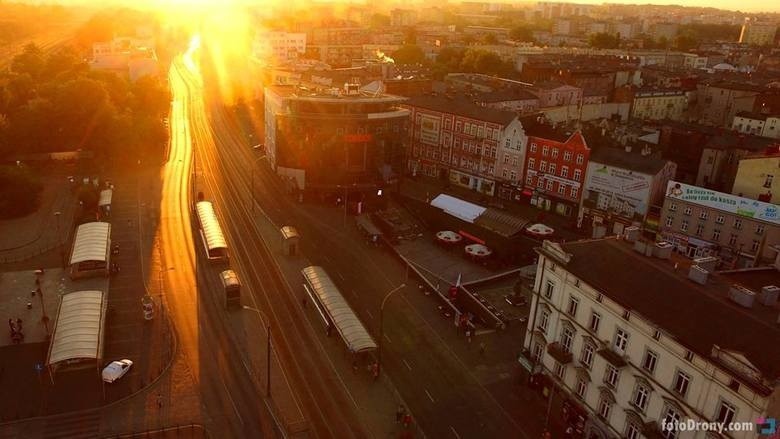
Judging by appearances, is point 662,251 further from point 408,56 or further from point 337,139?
point 408,56

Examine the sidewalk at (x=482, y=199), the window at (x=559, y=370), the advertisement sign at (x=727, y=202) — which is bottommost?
the sidewalk at (x=482, y=199)

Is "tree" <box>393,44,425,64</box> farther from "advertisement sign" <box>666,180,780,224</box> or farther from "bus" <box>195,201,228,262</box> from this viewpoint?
"advertisement sign" <box>666,180,780,224</box>

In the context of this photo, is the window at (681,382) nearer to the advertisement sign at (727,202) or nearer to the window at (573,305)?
the window at (573,305)

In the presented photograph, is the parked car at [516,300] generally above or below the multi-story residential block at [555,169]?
below

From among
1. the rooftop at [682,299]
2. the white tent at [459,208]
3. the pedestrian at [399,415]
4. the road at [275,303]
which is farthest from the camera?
the white tent at [459,208]

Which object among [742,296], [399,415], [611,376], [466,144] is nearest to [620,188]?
[466,144]

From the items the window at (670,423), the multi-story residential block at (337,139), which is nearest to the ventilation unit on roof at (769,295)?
the window at (670,423)

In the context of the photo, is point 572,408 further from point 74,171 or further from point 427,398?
point 74,171
